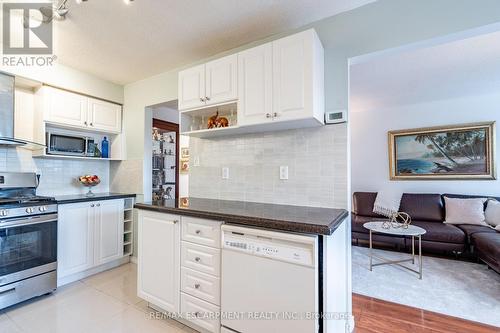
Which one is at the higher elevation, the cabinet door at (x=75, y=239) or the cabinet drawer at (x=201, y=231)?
the cabinet drawer at (x=201, y=231)

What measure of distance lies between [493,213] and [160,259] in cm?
437

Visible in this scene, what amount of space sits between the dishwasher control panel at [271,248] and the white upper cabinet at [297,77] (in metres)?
0.89

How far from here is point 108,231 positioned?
9.42ft

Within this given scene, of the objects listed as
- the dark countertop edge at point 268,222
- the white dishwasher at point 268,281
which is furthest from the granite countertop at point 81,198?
the white dishwasher at point 268,281

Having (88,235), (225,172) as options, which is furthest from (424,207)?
(88,235)

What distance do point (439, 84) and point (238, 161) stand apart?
3.17m

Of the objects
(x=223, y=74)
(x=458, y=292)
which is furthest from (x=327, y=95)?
(x=458, y=292)

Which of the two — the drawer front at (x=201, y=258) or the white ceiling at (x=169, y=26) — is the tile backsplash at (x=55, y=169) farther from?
the drawer front at (x=201, y=258)

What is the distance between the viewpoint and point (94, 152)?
10.3ft

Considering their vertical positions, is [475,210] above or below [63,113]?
below

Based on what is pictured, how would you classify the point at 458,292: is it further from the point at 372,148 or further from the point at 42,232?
the point at 42,232

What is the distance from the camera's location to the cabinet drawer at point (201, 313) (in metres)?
1.61

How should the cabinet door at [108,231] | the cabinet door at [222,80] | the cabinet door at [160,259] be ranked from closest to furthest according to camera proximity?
the cabinet door at [160,259], the cabinet door at [222,80], the cabinet door at [108,231]
